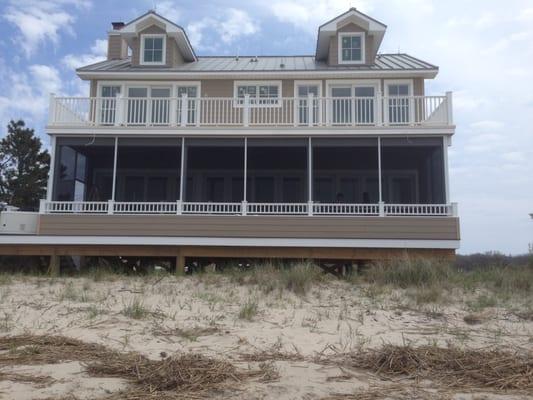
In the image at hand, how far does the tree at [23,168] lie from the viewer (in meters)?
22.4

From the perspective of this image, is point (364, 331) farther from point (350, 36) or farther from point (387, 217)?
point (350, 36)

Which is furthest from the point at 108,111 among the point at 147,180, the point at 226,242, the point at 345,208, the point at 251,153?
the point at 345,208

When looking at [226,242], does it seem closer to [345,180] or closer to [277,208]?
[277,208]

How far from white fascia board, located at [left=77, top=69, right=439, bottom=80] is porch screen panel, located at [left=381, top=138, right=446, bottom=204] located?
274 centimetres

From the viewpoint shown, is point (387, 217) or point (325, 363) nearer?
point (325, 363)

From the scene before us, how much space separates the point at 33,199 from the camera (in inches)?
895

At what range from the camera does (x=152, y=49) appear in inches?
732

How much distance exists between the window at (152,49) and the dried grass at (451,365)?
594 inches

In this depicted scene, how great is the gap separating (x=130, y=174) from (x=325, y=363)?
1418cm

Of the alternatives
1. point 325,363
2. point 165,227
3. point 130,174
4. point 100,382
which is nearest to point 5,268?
point 165,227

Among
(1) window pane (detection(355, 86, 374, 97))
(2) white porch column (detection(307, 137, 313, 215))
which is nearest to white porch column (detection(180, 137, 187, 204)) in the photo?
(2) white porch column (detection(307, 137, 313, 215))

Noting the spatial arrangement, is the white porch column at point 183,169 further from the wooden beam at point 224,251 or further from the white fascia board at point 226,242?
the wooden beam at point 224,251

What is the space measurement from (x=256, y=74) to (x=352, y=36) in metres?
3.79

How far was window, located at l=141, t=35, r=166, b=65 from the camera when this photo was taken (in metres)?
18.5
